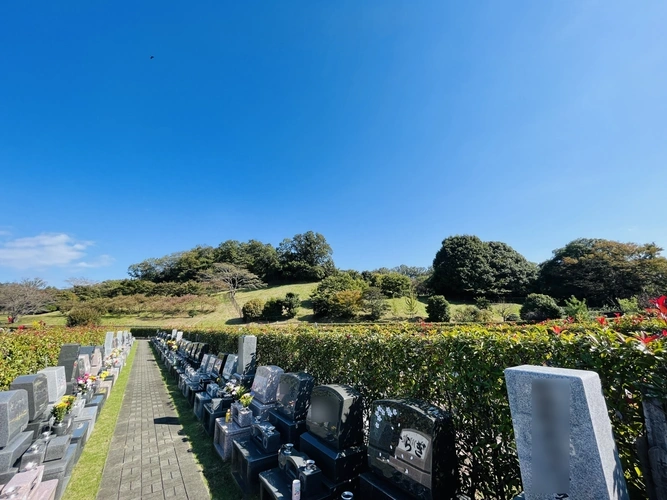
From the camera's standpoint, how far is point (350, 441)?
3521mm

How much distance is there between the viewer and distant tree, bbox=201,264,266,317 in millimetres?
45594

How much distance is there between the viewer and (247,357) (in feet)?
23.8

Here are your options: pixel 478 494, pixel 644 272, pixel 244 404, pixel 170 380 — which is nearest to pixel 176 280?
pixel 170 380

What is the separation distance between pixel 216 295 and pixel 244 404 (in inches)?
1756

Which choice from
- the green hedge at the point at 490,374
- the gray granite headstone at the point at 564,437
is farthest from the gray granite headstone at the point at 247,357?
the gray granite headstone at the point at 564,437

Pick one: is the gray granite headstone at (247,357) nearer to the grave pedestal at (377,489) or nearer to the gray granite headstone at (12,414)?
the gray granite headstone at (12,414)

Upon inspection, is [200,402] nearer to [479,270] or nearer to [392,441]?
[392,441]

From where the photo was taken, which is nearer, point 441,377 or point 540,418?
point 540,418

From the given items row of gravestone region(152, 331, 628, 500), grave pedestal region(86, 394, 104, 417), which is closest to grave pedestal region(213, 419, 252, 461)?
row of gravestone region(152, 331, 628, 500)

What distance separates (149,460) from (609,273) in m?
44.5

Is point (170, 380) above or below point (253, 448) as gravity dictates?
below

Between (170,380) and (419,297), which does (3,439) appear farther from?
(419,297)

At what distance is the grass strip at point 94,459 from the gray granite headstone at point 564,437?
17.7ft

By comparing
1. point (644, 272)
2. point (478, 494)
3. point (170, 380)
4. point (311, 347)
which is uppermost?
point (644, 272)
